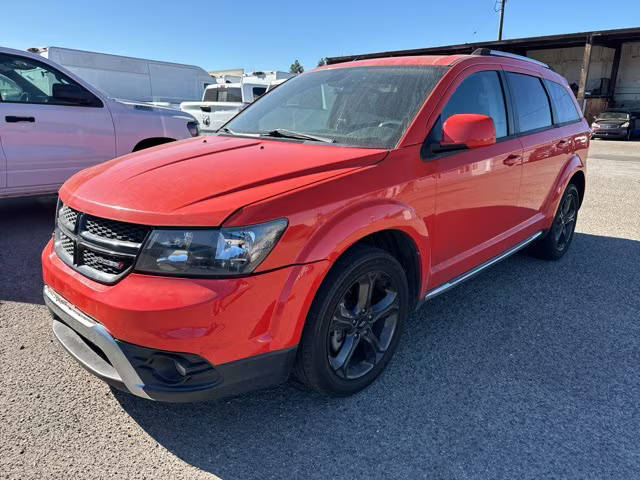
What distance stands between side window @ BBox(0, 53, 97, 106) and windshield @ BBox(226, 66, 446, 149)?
9.28 feet

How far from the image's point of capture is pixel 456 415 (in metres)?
2.38

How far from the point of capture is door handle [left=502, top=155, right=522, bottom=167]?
3.32 meters

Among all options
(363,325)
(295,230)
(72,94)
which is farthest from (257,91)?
(295,230)

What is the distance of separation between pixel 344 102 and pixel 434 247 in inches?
43.5

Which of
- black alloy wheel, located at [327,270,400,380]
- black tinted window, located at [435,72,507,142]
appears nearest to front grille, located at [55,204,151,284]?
black alloy wheel, located at [327,270,400,380]

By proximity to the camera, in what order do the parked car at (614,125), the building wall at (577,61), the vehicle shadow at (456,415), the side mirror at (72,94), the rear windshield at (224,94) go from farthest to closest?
the building wall at (577,61), the parked car at (614,125), the rear windshield at (224,94), the side mirror at (72,94), the vehicle shadow at (456,415)

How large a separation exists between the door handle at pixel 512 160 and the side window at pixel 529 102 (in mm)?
287

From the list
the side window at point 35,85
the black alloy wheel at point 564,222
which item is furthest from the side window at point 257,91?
the black alloy wheel at point 564,222

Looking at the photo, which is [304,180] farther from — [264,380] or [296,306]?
[264,380]

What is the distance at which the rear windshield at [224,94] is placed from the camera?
40.8 ft

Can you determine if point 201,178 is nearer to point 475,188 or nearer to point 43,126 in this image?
point 475,188

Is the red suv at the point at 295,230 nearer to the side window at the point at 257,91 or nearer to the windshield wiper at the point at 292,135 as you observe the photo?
the windshield wiper at the point at 292,135

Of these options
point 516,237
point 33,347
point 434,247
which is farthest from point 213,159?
point 516,237

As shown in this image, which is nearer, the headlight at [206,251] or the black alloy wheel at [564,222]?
the headlight at [206,251]
